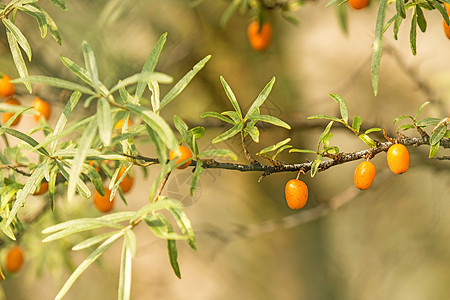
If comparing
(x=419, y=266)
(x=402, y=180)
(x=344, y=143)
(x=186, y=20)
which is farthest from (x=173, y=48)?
(x=419, y=266)

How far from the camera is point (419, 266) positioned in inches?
77.6

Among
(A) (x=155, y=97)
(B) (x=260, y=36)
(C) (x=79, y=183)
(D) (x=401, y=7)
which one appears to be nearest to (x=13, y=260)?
(C) (x=79, y=183)

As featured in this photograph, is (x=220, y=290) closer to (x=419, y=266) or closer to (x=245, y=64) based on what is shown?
(x=419, y=266)

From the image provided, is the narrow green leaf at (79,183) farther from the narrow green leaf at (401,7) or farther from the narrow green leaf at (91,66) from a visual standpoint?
the narrow green leaf at (401,7)

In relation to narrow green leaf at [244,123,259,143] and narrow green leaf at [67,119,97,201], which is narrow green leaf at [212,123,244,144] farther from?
narrow green leaf at [67,119,97,201]

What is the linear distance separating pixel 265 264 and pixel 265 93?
137cm

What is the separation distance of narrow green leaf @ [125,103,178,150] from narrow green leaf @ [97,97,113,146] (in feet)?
0.09

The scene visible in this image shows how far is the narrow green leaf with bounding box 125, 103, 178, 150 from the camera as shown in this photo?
0.44 metres

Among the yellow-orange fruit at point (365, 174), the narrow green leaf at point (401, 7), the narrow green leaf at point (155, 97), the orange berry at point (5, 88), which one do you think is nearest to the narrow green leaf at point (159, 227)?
the narrow green leaf at point (155, 97)

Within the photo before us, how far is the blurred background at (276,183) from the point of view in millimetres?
1610

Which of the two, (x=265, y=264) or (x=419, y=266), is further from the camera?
A: (x=419, y=266)

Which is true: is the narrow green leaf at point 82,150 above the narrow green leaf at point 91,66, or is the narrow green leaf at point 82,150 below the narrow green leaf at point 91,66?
below

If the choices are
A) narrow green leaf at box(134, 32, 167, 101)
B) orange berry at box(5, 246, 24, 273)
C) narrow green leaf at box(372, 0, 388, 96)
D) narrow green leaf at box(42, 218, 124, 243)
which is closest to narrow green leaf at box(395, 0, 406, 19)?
narrow green leaf at box(372, 0, 388, 96)

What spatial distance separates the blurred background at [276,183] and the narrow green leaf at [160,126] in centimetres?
90
